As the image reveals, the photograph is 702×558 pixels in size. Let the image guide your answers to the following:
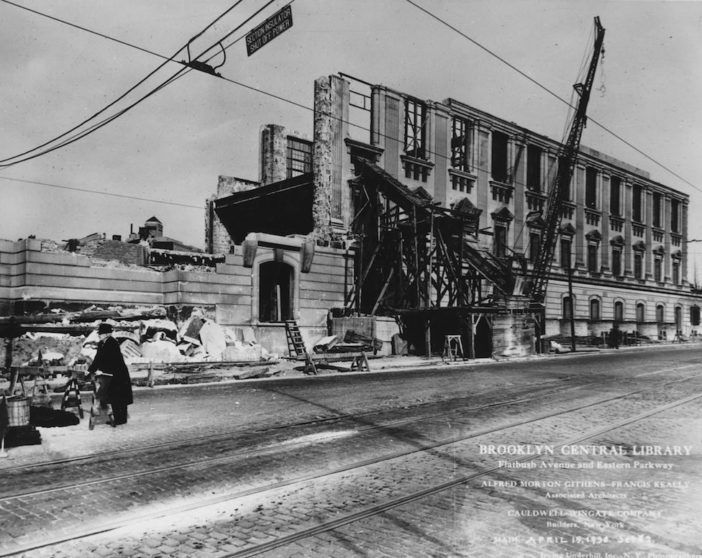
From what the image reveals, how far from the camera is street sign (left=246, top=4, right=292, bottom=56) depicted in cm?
1005

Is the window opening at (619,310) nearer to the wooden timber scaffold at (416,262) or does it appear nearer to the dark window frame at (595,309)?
the dark window frame at (595,309)

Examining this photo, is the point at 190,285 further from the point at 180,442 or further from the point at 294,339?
the point at 180,442

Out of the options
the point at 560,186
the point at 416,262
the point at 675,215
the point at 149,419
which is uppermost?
the point at 675,215

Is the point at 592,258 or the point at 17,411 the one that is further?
the point at 592,258

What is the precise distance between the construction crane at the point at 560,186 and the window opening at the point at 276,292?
17.2 meters

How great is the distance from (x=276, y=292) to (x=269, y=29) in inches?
583

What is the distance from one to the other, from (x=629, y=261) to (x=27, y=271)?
44677 mm

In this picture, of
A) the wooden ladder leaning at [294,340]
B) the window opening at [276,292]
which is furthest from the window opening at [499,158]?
the wooden ladder leaning at [294,340]

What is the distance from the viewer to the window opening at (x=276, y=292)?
78.7ft

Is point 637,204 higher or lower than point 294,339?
higher

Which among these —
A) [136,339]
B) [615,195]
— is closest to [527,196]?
[615,195]

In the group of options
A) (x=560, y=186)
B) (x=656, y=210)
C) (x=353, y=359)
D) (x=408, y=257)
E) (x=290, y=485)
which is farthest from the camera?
(x=656, y=210)

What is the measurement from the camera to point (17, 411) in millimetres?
7273

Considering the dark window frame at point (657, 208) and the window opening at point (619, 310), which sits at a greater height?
the dark window frame at point (657, 208)
